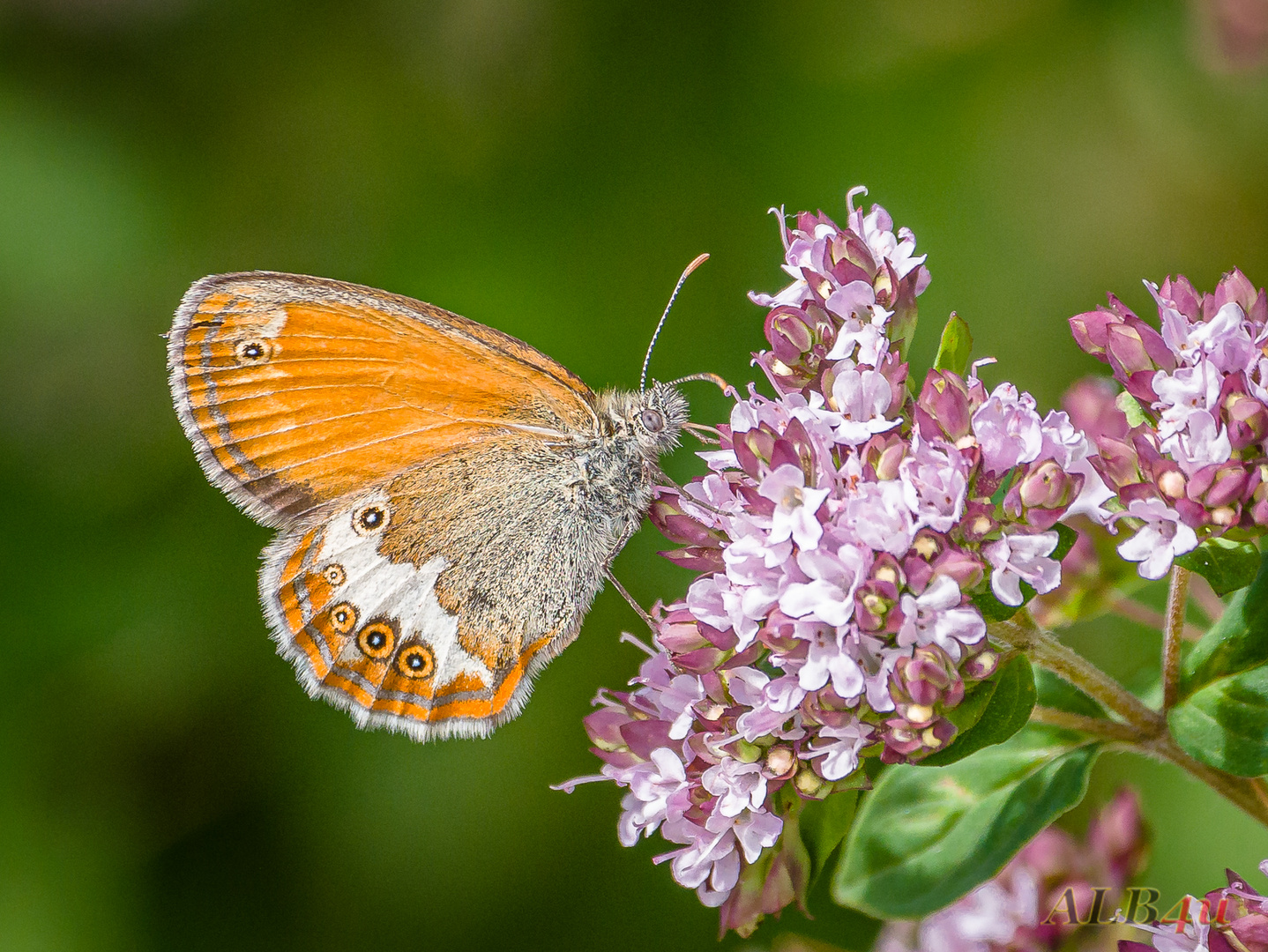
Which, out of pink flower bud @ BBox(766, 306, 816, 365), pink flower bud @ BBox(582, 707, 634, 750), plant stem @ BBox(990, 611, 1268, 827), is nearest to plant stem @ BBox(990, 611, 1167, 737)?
plant stem @ BBox(990, 611, 1268, 827)

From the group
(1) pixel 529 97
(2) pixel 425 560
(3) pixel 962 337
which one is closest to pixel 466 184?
(1) pixel 529 97

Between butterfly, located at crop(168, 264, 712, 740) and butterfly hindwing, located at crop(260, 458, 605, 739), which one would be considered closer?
butterfly hindwing, located at crop(260, 458, 605, 739)

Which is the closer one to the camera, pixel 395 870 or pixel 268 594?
pixel 268 594

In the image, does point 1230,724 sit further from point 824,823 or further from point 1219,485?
point 824,823

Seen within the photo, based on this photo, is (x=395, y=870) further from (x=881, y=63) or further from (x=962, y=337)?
(x=881, y=63)

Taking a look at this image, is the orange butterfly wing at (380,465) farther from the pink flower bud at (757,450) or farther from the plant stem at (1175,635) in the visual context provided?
the plant stem at (1175,635)

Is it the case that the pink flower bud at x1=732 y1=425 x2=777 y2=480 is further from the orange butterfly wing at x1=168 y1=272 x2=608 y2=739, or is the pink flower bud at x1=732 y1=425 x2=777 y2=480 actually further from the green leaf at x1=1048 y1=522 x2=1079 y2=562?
the orange butterfly wing at x1=168 y1=272 x2=608 y2=739
